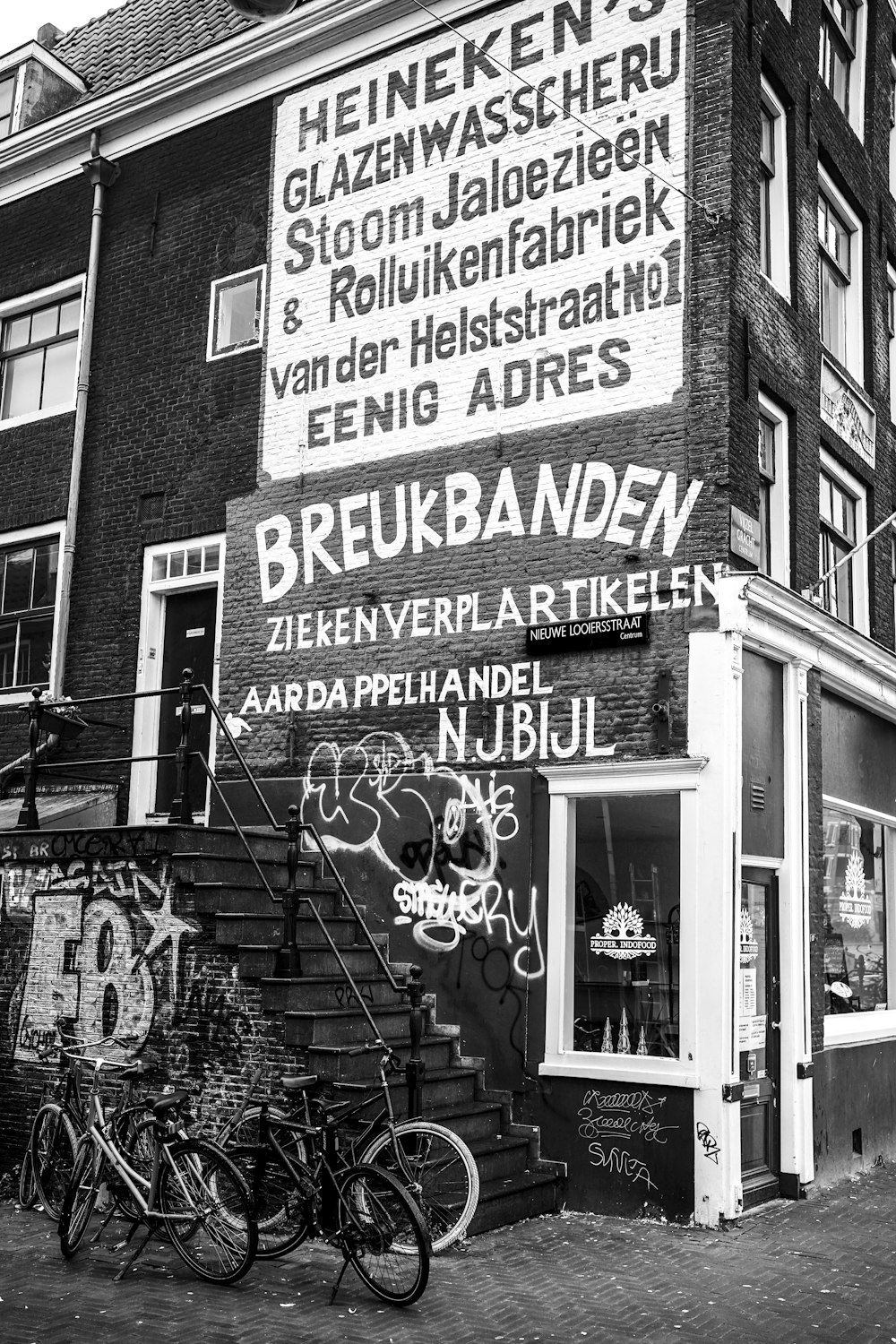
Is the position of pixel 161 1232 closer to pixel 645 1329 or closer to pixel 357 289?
pixel 645 1329

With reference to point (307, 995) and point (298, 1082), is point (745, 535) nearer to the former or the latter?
point (307, 995)

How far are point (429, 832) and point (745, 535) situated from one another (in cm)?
365

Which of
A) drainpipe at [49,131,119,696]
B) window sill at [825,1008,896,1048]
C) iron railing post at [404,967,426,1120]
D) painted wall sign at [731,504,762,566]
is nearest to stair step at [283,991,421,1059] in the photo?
iron railing post at [404,967,426,1120]

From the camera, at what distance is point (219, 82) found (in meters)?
14.8

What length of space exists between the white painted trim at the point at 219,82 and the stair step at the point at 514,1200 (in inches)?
412

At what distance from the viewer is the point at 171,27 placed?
16.9 m

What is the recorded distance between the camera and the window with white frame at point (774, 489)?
40.8ft

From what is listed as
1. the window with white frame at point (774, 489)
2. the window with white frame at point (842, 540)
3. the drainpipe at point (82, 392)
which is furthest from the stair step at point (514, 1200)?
the drainpipe at point (82, 392)

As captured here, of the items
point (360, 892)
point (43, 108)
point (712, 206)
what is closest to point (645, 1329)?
point (360, 892)

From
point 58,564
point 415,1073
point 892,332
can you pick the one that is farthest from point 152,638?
point 892,332

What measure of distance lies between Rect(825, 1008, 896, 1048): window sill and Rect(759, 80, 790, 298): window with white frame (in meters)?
6.73

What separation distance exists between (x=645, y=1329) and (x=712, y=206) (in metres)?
8.59

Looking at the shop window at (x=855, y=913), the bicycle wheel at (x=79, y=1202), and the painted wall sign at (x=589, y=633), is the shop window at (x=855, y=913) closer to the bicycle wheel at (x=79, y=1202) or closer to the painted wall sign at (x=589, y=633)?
the painted wall sign at (x=589, y=633)

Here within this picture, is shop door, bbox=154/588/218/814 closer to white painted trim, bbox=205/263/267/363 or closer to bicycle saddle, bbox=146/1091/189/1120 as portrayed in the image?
white painted trim, bbox=205/263/267/363
